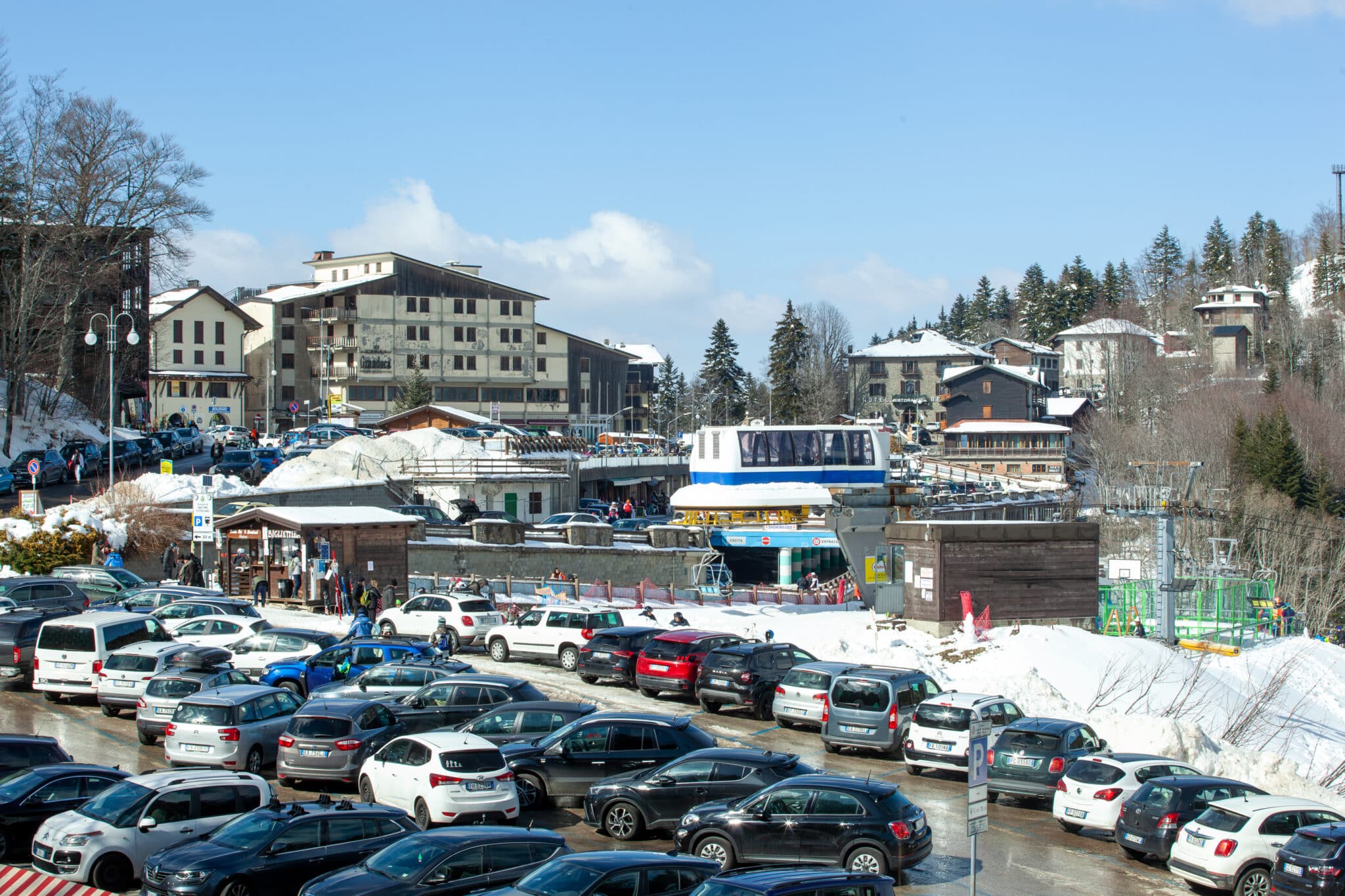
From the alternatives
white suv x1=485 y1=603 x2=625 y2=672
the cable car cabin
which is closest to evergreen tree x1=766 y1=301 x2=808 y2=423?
the cable car cabin

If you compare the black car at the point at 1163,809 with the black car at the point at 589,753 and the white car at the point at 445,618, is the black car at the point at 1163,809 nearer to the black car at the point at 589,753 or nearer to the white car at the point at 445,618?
the black car at the point at 589,753

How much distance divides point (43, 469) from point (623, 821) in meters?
45.3

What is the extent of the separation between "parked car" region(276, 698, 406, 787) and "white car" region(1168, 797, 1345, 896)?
1107 centimetres

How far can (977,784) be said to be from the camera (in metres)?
12.5

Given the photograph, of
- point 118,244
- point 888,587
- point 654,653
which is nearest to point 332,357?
point 118,244

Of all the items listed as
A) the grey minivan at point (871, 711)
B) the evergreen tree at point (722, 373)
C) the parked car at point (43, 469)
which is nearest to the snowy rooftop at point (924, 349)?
the evergreen tree at point (722, 373)

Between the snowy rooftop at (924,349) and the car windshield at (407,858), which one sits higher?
the snowy rooftop at (924,349)

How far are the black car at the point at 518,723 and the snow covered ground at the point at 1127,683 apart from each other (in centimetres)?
981

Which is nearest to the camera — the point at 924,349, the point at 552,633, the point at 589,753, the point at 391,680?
the point at 589,753

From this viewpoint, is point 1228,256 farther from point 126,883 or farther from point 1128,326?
point 126,883

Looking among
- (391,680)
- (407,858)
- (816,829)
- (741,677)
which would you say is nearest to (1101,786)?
(816,829)

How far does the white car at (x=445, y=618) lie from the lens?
29.5 metres

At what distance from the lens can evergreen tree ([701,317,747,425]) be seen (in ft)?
410

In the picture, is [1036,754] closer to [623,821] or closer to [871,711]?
[871,711]
